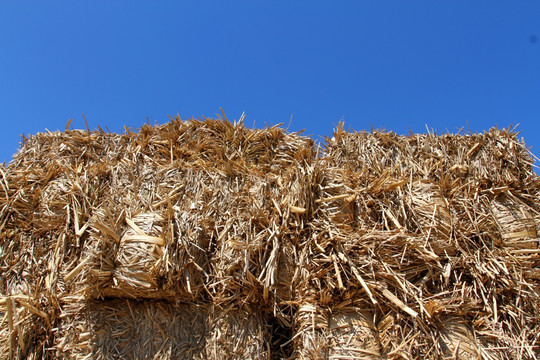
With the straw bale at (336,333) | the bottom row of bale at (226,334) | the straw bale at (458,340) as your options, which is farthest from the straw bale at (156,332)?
the straw bale at (458,340)

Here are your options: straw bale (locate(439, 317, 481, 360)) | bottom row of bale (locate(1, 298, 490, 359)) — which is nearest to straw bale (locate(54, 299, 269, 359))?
bottom row of bale (locate(1, 298, 490, 359))

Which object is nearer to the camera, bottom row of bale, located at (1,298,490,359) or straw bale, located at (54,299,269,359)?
bottom row of bale, located at (1,298,490,359)

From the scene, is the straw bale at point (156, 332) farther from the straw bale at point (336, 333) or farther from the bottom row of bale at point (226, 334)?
the straw bale at point (336, 333)

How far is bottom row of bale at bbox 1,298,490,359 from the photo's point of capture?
79.4 inches

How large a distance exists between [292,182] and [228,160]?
606 millimetres

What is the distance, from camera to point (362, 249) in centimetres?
220

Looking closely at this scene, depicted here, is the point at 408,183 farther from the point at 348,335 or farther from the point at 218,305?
the point at 218,305

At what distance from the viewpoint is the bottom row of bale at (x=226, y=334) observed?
2018mm

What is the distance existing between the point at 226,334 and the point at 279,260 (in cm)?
50

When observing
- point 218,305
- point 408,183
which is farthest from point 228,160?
point 408,183

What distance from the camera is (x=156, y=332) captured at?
221 cm

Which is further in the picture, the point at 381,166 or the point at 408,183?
the point at 381,166

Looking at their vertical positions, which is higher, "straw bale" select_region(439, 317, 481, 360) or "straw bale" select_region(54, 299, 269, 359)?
"straw bale" select_region(54, 299, 269, 359)

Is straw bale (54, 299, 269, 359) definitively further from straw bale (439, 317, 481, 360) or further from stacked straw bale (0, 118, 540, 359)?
straw bale (439, 317, 481, 360)
